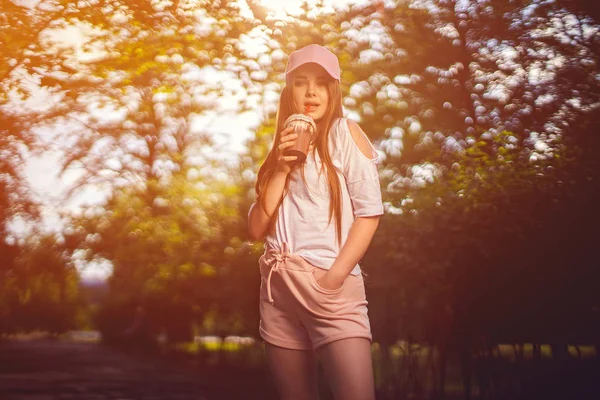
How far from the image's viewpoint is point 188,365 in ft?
25.1

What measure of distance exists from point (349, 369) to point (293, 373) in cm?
20

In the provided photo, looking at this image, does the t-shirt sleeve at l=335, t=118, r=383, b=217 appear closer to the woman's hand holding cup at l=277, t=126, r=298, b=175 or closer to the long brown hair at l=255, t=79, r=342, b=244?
the long brown hair at l=255, t=79, r=342, b=244

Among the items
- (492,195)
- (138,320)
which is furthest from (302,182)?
(138,320)

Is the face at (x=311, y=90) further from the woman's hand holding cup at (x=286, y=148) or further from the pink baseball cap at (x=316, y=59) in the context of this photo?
the woman's hand holding cup at (x=286, y=148)

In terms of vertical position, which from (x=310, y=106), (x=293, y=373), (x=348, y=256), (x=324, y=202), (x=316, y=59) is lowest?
(x=293, y=373)

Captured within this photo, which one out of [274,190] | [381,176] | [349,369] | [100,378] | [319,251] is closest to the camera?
[349,369]

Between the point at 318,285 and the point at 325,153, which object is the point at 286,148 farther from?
the point at 318,285

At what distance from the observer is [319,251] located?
2.02 m

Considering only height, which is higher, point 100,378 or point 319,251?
point 319,251

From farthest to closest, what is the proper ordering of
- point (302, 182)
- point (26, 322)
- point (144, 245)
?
1. point (144, 245)
2. point (26, 322)
3. point (302, 182)

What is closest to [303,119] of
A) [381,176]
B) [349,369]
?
[349,369]

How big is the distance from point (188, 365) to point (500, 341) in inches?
163

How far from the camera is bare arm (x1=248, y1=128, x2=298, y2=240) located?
6.73ft

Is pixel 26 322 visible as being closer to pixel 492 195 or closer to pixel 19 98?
pixel 19 98
